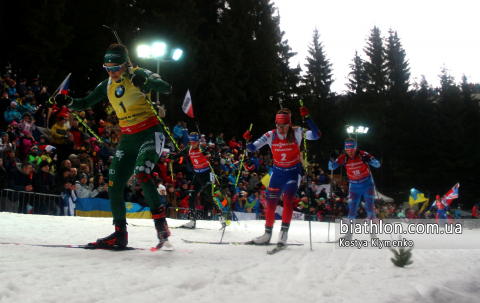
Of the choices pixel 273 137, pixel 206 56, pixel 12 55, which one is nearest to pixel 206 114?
pixel 206 56

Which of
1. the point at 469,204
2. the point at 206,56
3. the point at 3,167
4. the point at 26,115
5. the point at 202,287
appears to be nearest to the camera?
the point at 202,287

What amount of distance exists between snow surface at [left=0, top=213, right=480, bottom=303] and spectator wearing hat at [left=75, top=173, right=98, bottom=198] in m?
5.38

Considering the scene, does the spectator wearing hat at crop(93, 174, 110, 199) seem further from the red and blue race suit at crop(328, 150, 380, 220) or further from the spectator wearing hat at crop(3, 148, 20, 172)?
the red and blue race suit at crop(328, 150, 380, 220)

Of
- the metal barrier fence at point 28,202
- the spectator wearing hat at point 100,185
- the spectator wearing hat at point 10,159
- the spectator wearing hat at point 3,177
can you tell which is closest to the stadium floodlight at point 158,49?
the spectator wearing hat at point 100,185

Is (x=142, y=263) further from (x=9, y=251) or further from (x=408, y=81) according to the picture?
(x=408, y=81)

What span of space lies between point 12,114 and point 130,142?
868 centimetres

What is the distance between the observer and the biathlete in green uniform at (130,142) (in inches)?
179

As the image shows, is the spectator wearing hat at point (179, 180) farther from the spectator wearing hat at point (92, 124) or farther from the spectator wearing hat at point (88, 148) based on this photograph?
the spectator wearing hat at point (92, 124)

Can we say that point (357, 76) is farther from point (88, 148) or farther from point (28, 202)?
point (28, 202)

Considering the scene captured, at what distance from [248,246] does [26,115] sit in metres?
8.37

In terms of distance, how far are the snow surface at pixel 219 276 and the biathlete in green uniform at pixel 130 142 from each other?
403 millimetres

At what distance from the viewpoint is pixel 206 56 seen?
25922mm

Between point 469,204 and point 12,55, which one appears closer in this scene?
point 12,55

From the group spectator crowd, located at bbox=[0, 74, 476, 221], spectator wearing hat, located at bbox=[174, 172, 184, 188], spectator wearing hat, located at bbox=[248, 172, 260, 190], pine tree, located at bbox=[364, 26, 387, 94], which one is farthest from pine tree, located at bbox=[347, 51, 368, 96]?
spectator wearing hat, located at bbox=[174, 172, 184, 188]
